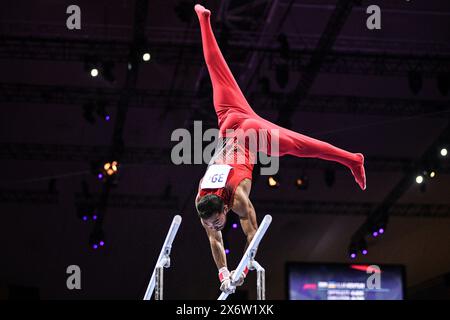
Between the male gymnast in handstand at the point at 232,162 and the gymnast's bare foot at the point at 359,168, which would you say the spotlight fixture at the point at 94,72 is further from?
the gymnast's bare foot at the point at 359,168

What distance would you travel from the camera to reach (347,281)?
13.9m

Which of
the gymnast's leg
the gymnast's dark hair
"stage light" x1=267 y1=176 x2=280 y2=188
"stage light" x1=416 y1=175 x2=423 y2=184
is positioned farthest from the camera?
"stage light" x1=416 y1=175 x2=423 y2=184

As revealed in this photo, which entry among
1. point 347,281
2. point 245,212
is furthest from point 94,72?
point 245,212

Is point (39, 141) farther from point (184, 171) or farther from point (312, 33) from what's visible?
point (312, 33)

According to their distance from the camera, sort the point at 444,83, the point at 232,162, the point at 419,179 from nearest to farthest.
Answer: the point at 232,162 < the point at 444,83 < the point at 419,179

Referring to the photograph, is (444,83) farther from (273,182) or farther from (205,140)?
(205,140)

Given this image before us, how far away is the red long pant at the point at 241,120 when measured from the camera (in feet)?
20.8

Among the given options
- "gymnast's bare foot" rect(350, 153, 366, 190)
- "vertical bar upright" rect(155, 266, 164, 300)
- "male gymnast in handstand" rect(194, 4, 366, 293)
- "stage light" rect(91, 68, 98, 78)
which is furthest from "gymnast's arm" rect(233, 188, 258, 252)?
"stage light" rect(91, 68, 98, 78)

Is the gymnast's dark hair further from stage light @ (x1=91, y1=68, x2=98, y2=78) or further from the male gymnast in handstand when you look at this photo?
stage light @ (x1=91, y1=68, x2=98, y2=78)

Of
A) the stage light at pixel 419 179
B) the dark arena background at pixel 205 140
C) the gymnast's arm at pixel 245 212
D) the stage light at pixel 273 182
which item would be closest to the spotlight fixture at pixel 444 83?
the dark arena background at pixel 205 140

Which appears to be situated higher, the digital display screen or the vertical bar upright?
the digital display screen

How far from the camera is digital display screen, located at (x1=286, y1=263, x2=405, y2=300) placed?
13.8m

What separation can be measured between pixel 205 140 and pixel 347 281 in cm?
349
